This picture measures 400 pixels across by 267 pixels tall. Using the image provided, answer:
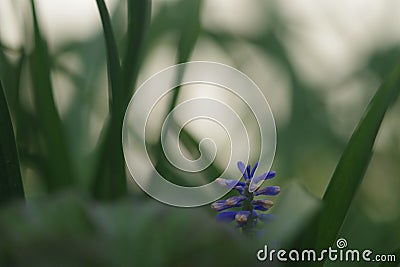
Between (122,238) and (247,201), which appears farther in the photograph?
(247,201)

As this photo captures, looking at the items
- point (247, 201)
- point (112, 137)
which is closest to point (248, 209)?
point (247, 201)

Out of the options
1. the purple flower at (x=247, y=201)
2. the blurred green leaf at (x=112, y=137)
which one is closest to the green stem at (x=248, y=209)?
the purple flower at (x=247, y=201)

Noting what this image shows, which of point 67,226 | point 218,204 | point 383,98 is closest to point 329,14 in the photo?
point 383,98

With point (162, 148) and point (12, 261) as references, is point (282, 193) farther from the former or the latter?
point (12, 261)

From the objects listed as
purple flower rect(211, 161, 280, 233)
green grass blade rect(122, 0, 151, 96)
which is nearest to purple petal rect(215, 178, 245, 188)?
purple flower rect(211, 161, 280, 233)

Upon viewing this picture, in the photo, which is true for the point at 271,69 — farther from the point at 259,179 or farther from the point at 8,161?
the point at 8,161

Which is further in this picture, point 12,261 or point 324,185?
point 324,185

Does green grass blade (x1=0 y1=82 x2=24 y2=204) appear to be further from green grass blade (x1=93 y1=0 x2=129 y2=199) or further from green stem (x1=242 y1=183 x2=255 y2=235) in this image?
green stem (x1=242 y1=183 x2=255 y2=235)
